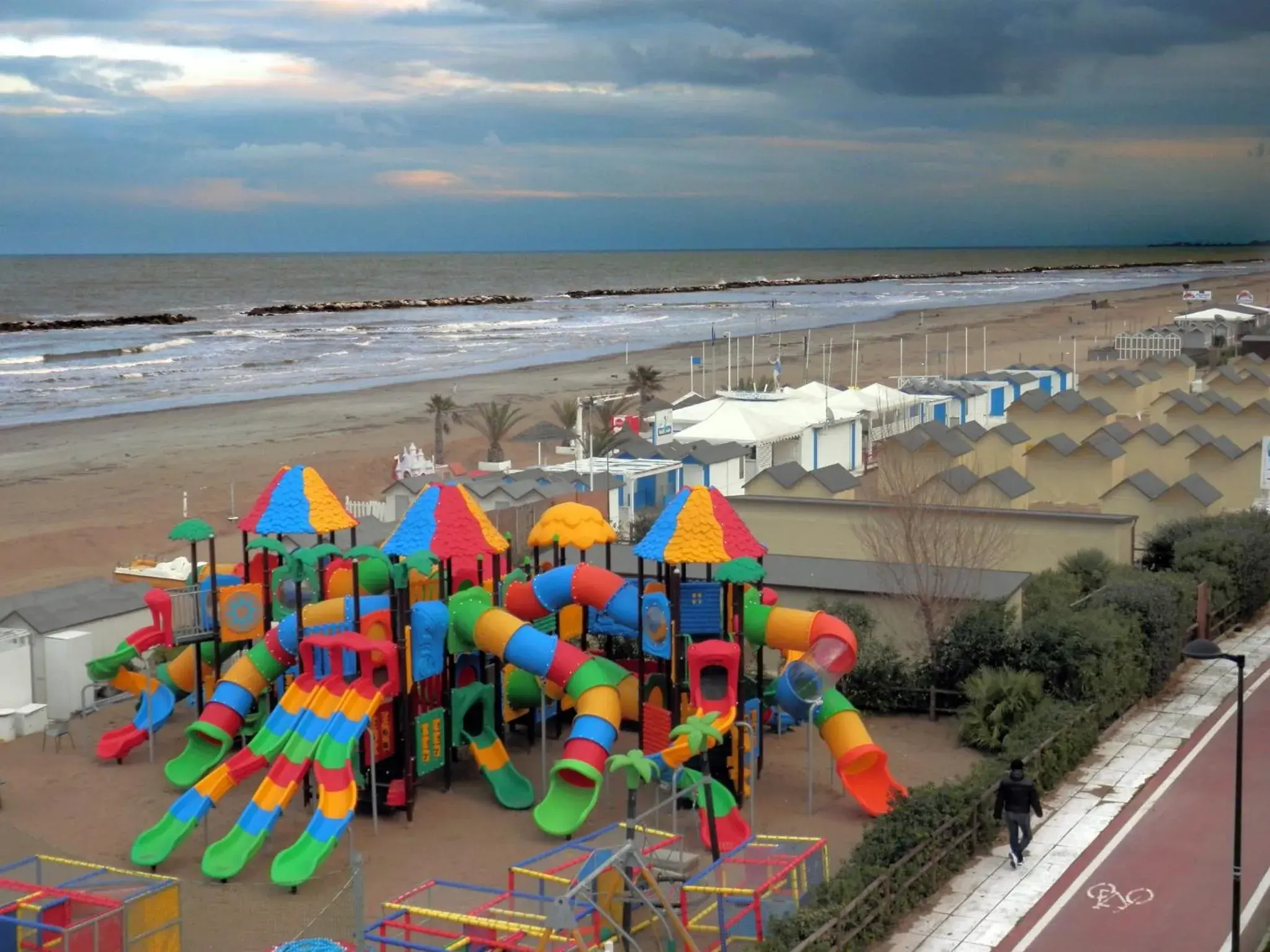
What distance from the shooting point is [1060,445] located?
3559 centimetres

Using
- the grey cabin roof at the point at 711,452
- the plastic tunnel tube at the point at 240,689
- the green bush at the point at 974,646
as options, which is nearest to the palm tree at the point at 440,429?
the grey cabin roof at the point at 711,452

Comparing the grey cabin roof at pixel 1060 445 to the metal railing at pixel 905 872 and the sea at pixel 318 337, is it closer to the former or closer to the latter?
the metal railing at pixel 905 872

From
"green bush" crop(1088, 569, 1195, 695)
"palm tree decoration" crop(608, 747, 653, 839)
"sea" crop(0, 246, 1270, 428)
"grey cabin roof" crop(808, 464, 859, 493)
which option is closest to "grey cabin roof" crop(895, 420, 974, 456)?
"grey cabin roof" crop(808, 464, 859, 493)

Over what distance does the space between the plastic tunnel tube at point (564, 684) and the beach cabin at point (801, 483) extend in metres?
13.0

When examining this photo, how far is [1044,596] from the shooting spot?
1004 inches

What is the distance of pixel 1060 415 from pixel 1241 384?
10521mm

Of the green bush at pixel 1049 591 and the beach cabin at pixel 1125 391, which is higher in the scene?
the beach cabin at pixel 1125 391

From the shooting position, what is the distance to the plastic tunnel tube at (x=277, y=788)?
16.6m

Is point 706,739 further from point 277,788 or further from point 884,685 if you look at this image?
point 884,685

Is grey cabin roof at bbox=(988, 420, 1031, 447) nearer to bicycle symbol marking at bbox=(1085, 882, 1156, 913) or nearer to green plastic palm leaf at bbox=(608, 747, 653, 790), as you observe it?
bicycle symbol marking at bbox=(1085, 882, 1156, 913)

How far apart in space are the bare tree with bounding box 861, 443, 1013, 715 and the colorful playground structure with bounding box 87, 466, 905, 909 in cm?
460

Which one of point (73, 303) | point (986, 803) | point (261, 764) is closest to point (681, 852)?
point (986, 803)

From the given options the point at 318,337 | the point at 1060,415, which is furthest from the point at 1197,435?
the point at 318,337

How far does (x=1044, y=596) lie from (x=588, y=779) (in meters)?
10.8
